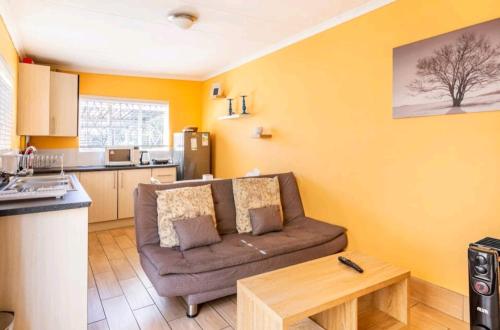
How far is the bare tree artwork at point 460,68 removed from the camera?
1970 millimetres

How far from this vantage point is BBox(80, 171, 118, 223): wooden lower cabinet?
4297 mm

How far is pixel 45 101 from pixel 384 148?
4143 millimetres

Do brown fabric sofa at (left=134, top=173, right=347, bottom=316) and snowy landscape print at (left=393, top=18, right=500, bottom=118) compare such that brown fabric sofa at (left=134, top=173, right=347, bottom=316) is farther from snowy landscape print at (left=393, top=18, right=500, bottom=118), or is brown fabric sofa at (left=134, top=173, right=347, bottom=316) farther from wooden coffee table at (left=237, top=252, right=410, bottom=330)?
snowy landscape print at (left=393, top=18, right=500, bottom=118)

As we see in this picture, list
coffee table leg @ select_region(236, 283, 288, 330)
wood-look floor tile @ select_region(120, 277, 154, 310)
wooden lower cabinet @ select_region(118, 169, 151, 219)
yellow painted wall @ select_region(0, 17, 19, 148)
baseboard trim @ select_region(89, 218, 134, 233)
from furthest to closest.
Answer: wooden lower cabinet @ select_region(118, 169, 151, 219) → baseboard trim @ select_region(89, 218, 134, 233) → yellow painted wall @ select_region(0, 17, 19, 148) → wood-look floor tile @ select_region(120, 277, 154, 310) → coffee table leg @ select_region(236, 283, 288, 330)

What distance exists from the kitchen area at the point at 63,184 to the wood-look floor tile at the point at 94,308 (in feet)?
1.30

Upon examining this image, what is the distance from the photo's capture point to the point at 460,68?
6.89ft

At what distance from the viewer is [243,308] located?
1.74 m

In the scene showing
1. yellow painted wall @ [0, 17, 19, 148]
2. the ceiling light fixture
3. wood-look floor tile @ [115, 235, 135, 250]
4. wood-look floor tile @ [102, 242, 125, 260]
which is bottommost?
wood-look floor tile @ [102, 242, 125, 260]

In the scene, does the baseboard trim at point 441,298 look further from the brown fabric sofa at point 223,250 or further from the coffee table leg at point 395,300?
the brown fabric sofa at point 223,250

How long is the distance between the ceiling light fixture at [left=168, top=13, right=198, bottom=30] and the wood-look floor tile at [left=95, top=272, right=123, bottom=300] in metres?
2.49

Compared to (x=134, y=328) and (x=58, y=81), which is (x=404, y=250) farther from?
(x=58, y=81)

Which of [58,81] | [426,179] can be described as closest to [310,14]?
[426,179]

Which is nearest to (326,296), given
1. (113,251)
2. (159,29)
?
(113,251)

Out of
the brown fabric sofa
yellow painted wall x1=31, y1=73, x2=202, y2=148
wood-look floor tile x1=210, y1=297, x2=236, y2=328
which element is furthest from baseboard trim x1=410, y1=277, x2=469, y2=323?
yellow painted wall x1=31, y1=73, x2=202, y2=148
